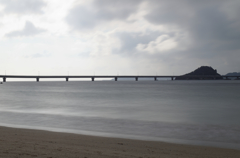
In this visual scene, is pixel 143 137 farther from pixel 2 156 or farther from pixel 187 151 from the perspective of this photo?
pixel 2 156

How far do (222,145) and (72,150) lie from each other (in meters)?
6.56

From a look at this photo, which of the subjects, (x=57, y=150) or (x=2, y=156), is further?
(x=57, y=150)

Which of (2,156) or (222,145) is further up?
(2,156)

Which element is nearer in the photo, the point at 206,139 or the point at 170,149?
the point at 170,149

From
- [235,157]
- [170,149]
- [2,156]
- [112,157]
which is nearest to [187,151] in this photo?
[170,149]

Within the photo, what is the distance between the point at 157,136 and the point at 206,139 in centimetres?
237

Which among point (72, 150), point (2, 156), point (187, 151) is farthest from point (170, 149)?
point (2, 156)

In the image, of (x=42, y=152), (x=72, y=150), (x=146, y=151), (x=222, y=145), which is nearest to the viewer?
(x=42, y=152)

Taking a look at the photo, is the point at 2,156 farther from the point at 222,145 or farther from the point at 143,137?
the point at 222,145

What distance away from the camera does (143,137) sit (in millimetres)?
11156

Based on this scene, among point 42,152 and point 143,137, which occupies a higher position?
point 42,152

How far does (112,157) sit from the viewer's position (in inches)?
254

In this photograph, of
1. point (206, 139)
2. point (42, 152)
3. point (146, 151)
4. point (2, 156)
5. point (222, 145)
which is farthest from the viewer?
Result: point (206, 139)

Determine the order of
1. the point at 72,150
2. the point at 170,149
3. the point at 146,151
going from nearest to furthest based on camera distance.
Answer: the point at 72,150 < the point at 146,151 < the point at 170,149
